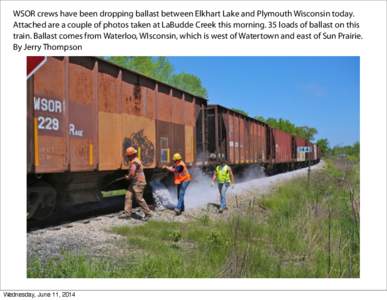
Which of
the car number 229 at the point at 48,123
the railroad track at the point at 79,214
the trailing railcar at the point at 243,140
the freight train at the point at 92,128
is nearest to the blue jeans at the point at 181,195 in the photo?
the freight train at the point at 92,128

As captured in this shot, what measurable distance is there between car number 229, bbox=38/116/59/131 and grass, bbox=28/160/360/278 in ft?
6.97

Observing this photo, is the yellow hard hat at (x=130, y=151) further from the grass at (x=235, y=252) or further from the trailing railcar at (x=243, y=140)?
the trailing railcar at (x=243, y=140)

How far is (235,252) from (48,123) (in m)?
3.95

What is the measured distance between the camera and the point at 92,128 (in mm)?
8414

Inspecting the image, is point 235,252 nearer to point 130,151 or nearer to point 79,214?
point 130,151

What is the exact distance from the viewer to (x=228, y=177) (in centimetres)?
1124

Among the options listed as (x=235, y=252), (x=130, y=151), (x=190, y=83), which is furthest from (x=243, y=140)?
A: (x=190, y=83)

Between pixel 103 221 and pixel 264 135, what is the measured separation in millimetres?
18410

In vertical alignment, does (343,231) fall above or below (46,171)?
below

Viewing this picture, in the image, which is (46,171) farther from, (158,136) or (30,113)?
(158,136)

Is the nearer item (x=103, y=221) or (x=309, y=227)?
(x=309, y=227)

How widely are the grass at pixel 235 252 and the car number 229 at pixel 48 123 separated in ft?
6.97

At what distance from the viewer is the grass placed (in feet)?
16.8
